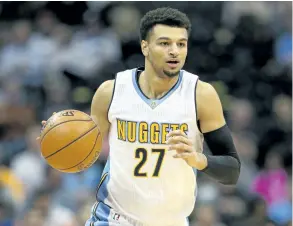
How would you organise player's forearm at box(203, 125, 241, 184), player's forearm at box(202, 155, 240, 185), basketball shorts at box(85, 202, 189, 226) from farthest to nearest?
1. basketball shorts at box(85, 202, 189, 226)
2. player's forearm at box(203, 125, 241, 184)
3. player's forearm at box(202, 155, 240, 185)

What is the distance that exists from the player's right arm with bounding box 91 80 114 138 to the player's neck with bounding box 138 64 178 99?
0.97ft

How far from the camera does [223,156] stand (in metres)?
5.90

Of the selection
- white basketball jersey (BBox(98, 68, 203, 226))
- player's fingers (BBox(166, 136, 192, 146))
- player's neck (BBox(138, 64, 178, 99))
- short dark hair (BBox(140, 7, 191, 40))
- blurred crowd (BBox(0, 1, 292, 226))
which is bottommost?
blurred crowd (BBox(0, 1, 292, 226))

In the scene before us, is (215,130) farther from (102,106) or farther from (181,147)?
(102,106)

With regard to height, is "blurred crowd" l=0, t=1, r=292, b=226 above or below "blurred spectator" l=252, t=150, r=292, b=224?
above

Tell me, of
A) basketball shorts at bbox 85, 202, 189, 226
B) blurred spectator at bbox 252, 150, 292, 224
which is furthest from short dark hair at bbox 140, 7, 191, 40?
blurred spectator at bbox 252, 150, 292, 224

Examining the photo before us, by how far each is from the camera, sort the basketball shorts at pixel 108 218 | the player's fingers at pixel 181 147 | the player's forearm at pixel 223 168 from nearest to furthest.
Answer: the player's fingers at pixel 181 147, the player's forearm at pixel 223 168, the basketball shorts at pixel 108 218

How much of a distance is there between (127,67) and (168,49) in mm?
6045

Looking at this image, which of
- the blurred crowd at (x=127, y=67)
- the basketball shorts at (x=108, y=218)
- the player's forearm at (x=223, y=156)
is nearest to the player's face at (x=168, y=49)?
the player's forearm at (x=223, y=156)

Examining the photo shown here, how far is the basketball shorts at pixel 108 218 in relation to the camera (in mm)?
6052

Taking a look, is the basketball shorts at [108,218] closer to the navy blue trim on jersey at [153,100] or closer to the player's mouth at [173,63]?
the navy blue trim on jersey at [153,100]

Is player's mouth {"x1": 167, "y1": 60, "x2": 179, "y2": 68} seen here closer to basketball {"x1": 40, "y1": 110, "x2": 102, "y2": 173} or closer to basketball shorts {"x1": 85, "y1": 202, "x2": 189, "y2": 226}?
basketball {"x1": 40, "y1": 110, "x2": 102, "y2": 173}

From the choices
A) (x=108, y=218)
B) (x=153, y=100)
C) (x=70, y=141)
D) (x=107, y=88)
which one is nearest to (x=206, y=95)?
(x=153, y=100)

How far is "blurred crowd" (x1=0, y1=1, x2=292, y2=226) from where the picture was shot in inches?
416
